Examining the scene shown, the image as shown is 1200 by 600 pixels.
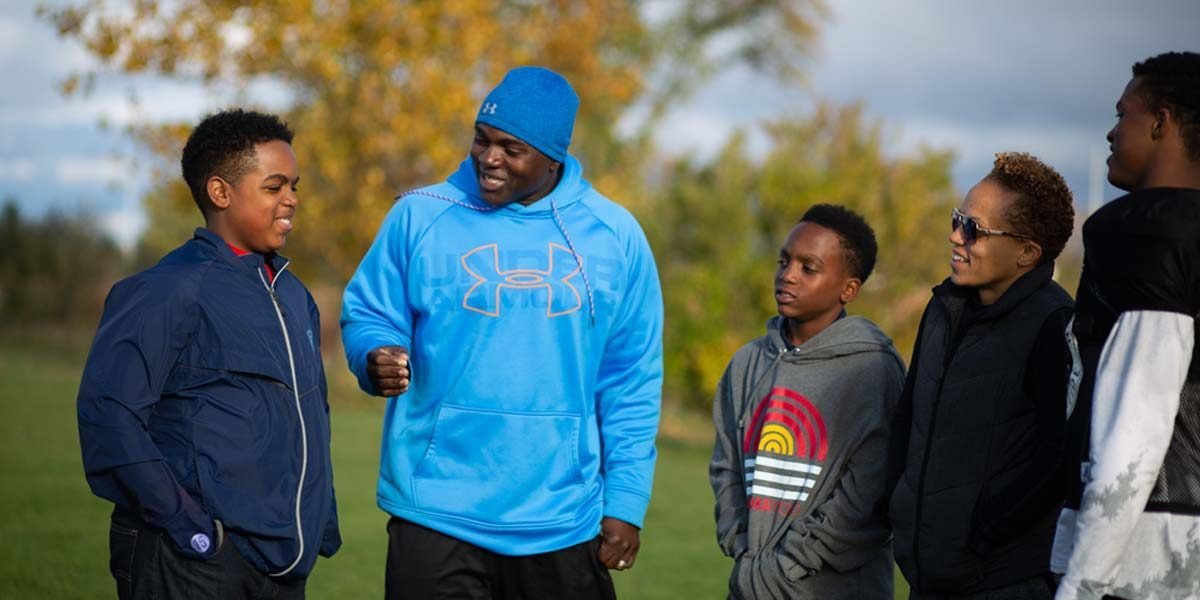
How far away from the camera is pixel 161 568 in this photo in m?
3.74

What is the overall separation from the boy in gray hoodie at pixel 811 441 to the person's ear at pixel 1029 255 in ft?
2.47

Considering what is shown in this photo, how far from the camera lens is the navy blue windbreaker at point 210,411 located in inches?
143

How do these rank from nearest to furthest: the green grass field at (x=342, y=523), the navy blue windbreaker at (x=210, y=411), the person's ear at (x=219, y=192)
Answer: the navy blue windbreaker at (x=210, y=411) → the person's ear at (x=219, y=192) → the green grass field at (x=342, y=523)

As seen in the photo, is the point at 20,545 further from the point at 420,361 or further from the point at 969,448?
the point at 969,448

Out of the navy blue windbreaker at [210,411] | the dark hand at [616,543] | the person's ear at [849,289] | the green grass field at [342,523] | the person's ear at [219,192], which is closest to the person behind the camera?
the navy blue windbreaker at [210,411]

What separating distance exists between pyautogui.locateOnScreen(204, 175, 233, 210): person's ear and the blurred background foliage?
39.9 feet

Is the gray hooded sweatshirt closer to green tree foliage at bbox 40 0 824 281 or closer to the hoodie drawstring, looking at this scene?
the hoodie drawstring

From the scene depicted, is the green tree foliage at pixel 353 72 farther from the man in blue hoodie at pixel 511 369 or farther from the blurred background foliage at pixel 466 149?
the man in blue hoodie at pixel 511 369

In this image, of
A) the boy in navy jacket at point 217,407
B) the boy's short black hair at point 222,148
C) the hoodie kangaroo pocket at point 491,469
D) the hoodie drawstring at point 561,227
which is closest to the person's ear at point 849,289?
the hoodie drawstring at point 561,227

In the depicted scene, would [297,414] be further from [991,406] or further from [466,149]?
[466,149]

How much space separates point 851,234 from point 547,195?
123cm

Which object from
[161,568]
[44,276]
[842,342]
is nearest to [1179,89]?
[842,342]

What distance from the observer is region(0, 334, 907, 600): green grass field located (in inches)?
316

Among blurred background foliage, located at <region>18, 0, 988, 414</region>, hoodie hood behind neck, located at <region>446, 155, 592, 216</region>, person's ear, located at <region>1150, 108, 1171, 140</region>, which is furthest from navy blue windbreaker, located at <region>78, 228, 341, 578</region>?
blurred background foliage, located at <region>18, 0, 988, 414</region>
